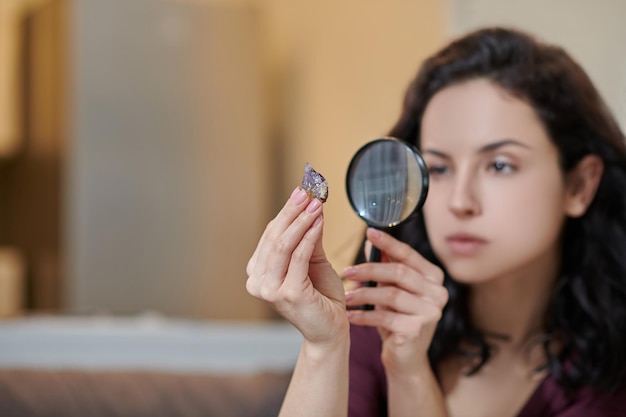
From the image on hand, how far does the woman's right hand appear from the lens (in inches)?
27.3

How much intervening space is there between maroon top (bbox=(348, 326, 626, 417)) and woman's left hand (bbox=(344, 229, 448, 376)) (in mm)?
203

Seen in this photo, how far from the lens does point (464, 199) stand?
3.21 ft

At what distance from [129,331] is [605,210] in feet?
3.90

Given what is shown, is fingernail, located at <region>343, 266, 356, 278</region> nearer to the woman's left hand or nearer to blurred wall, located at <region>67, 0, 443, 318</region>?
the woman's left hand

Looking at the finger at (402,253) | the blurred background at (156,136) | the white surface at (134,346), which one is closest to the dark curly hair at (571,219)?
the finger at (402,253)

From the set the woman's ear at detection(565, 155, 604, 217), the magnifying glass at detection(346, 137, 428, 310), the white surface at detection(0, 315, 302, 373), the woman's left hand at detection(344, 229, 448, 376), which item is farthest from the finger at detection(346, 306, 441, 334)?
the white surface at detection(0, 315, 302, 373)

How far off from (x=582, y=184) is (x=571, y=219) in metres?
0.08

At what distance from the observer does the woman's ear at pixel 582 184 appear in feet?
3.74

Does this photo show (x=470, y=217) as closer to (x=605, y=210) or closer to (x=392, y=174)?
(x=392, y=174)

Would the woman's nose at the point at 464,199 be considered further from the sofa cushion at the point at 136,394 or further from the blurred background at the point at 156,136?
the blurred background at the point at 156,136

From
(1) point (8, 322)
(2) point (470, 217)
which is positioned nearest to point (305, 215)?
(2) point (470, 217)

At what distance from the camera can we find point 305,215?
0.69 m

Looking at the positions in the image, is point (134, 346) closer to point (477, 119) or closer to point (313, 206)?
point (477, 119)

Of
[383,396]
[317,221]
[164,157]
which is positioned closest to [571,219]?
[383,396]
